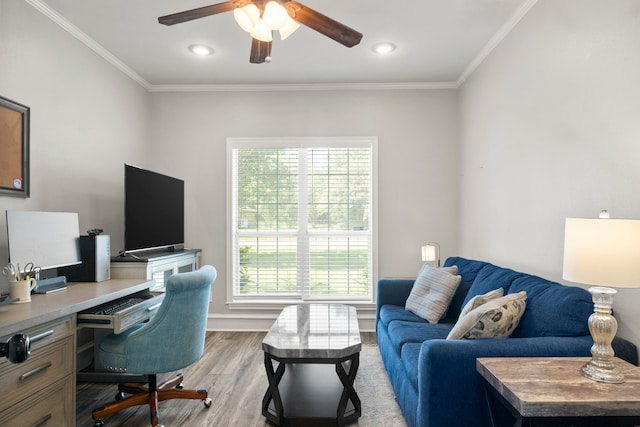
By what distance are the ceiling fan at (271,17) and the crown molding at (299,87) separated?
83.7 inches

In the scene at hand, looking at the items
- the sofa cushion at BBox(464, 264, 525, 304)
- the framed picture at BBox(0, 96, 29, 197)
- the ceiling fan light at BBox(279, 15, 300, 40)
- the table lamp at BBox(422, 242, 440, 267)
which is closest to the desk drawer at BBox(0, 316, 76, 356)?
the framed picture at BBox(0, 96, 29, 197)

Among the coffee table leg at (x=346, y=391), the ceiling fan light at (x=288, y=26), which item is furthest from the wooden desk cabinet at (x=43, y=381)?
the ceiling fan light at (x=288, y=26)

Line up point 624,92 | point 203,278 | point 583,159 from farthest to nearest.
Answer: point 203,278 → point 583,159 → point 624,92

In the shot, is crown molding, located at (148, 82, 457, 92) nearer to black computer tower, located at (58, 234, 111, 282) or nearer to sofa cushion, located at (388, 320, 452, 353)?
black computer tower, located at (58, 234, 111, 282)

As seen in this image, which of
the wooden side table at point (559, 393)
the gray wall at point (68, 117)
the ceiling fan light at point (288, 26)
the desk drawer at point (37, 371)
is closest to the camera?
the wooden side table at point (559, 393)

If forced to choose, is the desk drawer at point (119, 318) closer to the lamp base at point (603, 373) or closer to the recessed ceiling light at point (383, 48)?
the lamp base at point (603, 373)

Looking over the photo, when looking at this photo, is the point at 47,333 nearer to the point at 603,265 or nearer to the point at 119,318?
the point at 119,318

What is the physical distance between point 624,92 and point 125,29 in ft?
11.1

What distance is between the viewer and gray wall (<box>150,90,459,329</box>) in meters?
4.11

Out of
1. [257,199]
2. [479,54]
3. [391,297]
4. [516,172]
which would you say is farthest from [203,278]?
[479,54]

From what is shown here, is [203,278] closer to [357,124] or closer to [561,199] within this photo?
[561,199]

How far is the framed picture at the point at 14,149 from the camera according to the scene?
7.52ft

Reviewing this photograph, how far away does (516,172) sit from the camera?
9.06 feet

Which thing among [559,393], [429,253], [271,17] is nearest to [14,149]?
[271,17]
